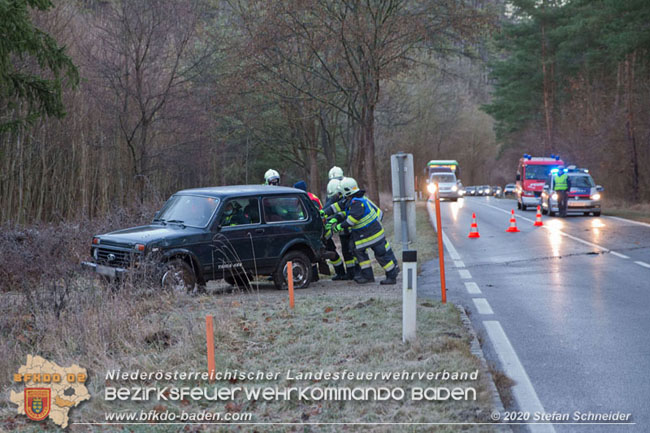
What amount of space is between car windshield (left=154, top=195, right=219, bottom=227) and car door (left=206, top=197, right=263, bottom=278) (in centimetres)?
20

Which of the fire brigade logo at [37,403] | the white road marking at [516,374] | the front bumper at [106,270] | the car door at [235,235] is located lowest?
the white road marking at [516,374]

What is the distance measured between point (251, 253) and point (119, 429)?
22.1 feet

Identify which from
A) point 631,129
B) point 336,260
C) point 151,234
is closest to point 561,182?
point 631,129

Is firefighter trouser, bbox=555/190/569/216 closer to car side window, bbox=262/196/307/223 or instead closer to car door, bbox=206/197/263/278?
car side window, bbox=262/196/307/223

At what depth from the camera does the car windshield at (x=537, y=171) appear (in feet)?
128

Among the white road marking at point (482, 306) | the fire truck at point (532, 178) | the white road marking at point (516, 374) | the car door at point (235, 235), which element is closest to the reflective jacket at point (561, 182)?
the fire truck at point (532, 178)

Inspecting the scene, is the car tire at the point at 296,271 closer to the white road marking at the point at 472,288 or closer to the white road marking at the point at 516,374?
the white road marking at the point at 472,288

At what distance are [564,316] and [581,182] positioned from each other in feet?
75.1

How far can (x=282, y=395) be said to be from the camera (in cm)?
592

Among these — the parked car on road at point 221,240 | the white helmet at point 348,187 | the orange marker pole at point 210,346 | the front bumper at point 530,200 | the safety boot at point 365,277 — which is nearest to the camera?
the orange marker pole at point 210,346

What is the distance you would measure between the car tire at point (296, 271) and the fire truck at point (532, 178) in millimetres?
27436

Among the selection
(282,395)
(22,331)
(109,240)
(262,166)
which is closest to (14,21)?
(109,240)

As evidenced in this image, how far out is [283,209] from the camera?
12.6m

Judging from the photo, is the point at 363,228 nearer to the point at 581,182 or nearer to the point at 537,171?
the point at 581,182
